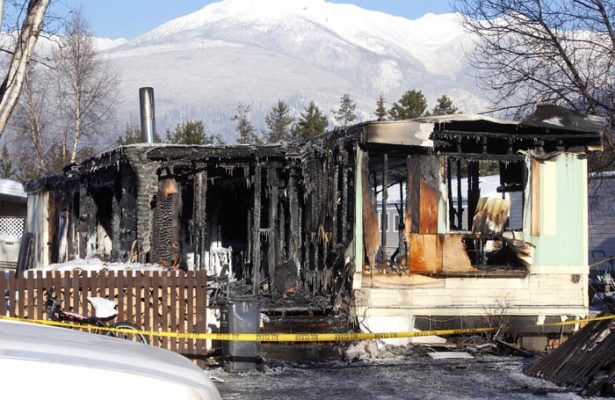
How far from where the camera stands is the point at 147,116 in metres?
22.3

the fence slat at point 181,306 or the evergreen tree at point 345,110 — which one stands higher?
the evergreen tree at point 345,110

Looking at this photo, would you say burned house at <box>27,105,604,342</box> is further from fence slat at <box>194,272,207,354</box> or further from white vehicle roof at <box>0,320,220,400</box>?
white vehicle roof at <box>0,320,220,400</box>

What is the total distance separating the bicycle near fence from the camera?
35.1 ft

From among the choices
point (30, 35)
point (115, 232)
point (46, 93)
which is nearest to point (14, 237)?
point (46, 93)

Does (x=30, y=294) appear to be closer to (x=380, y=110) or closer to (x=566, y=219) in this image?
(x=566, y=219)

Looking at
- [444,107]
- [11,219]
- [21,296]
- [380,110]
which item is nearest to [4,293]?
[21,296]

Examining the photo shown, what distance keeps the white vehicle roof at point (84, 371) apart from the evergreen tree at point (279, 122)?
61467 mm

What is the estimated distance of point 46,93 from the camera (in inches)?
1795

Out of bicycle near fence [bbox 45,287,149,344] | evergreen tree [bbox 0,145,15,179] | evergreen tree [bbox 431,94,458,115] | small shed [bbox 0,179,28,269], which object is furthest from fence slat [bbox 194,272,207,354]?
evergreen tree [bbox 0,145,15,179]

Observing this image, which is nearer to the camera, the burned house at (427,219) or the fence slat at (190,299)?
the fence slat at (190,299)

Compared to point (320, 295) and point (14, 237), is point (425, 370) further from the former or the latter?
point (14, 237)

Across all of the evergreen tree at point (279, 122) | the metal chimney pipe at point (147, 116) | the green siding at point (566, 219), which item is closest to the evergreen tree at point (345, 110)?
the evergreen tree at point (279, 122)

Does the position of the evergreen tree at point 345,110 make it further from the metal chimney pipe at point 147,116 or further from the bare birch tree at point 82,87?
the metal chimney pipe at point 147,116

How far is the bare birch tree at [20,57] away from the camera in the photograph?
597 inches
